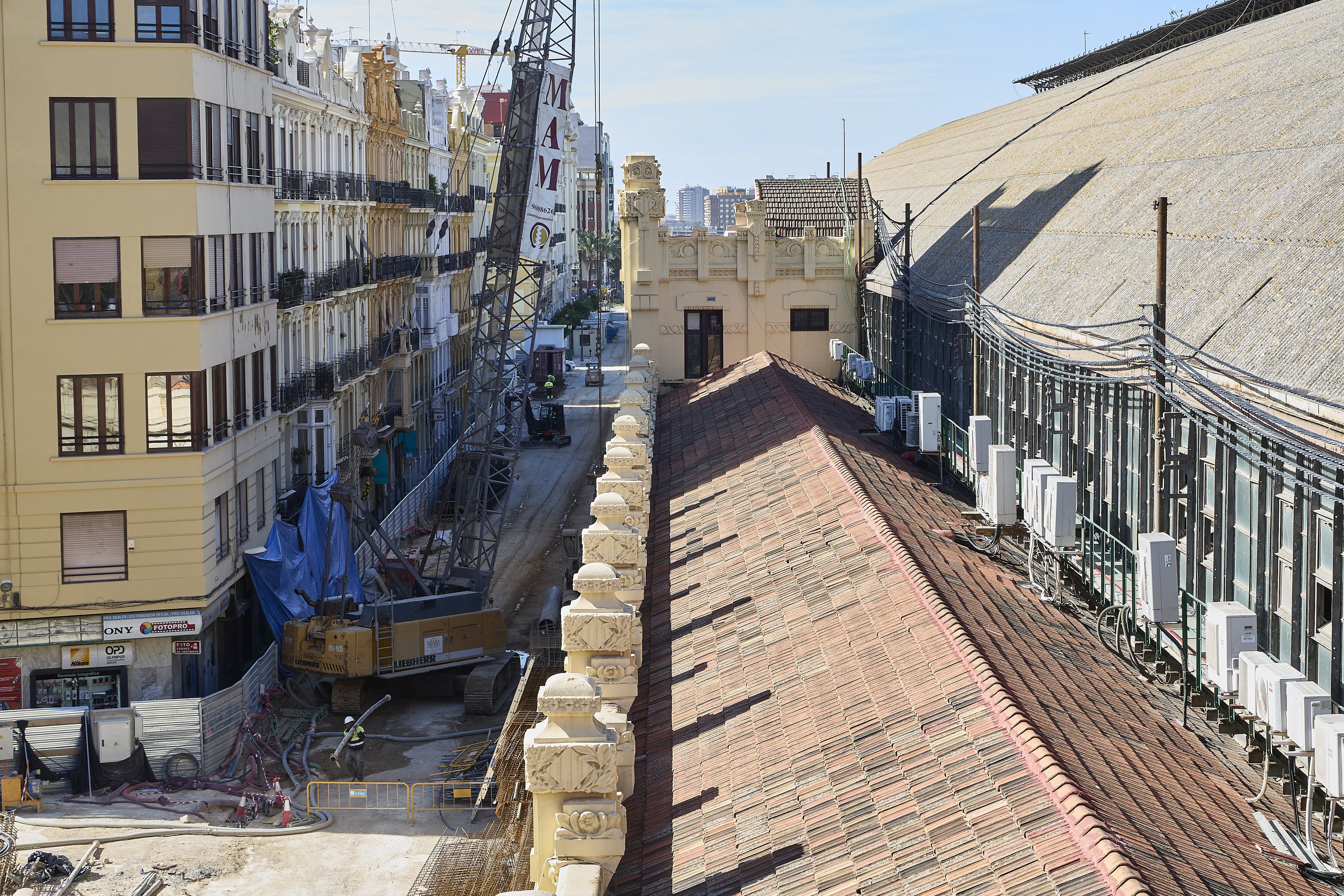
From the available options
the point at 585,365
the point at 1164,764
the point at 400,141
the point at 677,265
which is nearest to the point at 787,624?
the point at 1164,764

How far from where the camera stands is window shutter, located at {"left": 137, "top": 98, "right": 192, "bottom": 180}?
3841 cm

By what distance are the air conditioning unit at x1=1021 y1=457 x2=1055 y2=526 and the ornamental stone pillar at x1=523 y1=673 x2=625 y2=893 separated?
1360cm

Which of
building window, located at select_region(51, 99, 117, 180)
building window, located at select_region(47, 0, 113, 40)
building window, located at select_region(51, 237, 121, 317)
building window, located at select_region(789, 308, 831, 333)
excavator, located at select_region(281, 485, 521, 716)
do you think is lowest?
excavator, located at select_region(281, 485, 521, 716)

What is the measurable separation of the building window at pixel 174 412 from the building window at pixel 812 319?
92.9 feet

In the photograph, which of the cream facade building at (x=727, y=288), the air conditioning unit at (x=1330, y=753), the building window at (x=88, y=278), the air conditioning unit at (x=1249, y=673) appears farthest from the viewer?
the cream facade building at (x=727, y=288)

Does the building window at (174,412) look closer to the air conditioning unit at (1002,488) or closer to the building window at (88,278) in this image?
the building window at (88,278)

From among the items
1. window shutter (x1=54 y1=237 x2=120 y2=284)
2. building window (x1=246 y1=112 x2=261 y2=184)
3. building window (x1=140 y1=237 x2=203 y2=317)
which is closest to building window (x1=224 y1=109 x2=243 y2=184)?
building window (x1=246 y1=112 x2=261 y2=184)

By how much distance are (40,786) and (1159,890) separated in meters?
29.3

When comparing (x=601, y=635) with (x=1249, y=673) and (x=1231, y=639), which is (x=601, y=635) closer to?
(x=1249, y=673)

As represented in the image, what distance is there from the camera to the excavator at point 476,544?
4038 cm

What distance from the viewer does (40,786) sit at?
34188mm

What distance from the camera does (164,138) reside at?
127 ft

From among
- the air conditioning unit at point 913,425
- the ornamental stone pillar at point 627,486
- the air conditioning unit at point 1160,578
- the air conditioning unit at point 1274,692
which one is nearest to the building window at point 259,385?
the air conditioning unit at point 913,425

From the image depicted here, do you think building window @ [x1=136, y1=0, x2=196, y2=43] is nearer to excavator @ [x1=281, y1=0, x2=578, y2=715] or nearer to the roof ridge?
excavator @ [x1=281, y1=0, x2=578, y2=715]
